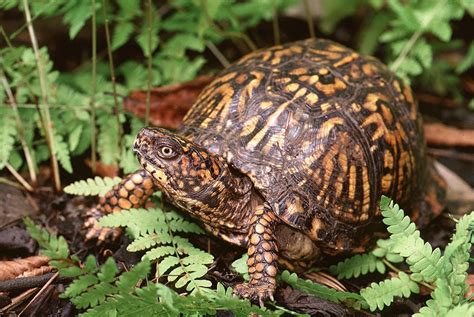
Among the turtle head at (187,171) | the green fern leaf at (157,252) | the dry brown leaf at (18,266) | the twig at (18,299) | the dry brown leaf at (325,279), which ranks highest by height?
the turtle head at (187,171)

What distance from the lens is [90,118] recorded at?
3.78m

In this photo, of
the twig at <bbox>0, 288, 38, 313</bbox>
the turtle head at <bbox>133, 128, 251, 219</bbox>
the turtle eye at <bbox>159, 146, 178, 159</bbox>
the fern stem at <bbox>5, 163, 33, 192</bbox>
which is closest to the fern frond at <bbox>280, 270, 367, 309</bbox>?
the turtle head at <bbox>133, 128, 251, 219</bbox>

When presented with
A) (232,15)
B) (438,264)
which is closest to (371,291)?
(438,264)

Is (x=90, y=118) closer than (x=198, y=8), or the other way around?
(x=90, y=118)

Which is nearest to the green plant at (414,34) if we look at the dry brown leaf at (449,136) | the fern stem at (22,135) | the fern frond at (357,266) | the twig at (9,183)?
the dry brown leaf at (449,136)

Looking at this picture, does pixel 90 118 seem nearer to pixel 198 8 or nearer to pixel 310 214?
pixel 198 8

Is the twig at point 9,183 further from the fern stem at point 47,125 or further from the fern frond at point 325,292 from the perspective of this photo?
the fern frond at point 325,292

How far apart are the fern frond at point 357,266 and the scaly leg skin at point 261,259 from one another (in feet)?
1.79

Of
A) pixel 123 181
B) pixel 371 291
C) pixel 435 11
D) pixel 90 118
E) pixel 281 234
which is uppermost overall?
pixel 435 11

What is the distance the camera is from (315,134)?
9.81 feet

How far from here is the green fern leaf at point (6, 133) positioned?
3342mm

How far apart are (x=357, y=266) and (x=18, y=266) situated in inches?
74.9

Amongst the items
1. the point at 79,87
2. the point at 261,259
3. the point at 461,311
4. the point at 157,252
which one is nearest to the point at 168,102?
the point at 79,87

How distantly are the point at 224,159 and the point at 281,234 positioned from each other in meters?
0.52
